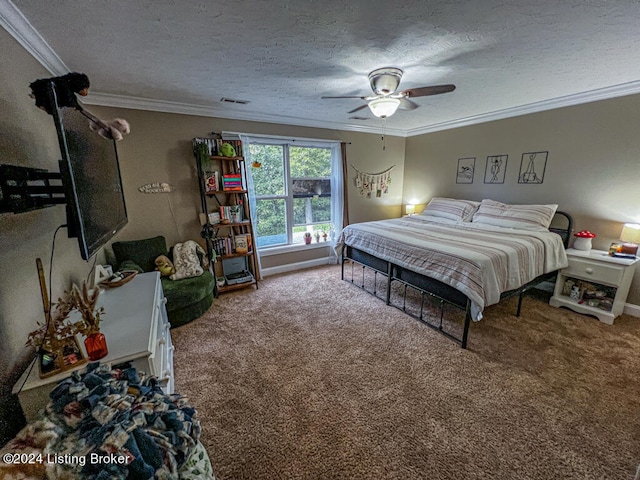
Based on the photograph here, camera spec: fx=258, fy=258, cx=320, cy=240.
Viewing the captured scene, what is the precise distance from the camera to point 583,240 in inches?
114

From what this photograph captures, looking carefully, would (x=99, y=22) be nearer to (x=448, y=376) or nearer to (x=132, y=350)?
(x=132, y=350)

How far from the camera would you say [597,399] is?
174 centimetres

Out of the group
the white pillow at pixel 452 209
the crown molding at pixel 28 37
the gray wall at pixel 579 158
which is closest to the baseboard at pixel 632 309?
the gray wall at pixel 579 158

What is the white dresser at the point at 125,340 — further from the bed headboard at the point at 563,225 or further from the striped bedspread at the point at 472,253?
the bed headboard at the point at 563,225

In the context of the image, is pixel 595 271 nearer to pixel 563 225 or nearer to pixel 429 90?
Answer: pixel 563 225

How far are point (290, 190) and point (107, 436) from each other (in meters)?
3.57

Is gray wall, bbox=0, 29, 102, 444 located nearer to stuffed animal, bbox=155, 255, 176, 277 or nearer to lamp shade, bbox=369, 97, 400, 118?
stuffed animal, bbox=155, 255, 176, 277

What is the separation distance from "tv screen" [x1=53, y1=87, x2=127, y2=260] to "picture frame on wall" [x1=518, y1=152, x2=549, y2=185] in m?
4.46

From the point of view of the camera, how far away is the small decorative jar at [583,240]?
9.40 feet

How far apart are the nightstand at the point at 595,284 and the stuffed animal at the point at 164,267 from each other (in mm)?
4410

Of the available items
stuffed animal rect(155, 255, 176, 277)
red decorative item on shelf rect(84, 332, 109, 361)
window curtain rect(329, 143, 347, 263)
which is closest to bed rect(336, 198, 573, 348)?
window curtain rect(329, 143, 347, 263)

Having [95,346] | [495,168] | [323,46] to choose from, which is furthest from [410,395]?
[495,168]

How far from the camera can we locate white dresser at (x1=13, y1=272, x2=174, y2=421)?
98cm

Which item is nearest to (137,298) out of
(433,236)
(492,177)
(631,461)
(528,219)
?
(433,236)
